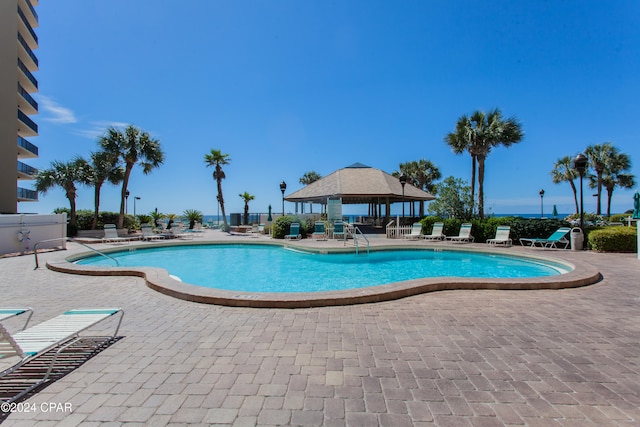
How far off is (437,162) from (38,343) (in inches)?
1533

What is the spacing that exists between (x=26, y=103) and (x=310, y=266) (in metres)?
32.2

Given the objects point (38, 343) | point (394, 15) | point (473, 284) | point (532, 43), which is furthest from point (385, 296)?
point (532, 43)

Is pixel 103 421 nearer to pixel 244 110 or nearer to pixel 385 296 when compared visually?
pixel 385 296

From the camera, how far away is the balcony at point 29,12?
82.8 feet

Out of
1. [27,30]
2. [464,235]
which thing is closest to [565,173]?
[464,235]

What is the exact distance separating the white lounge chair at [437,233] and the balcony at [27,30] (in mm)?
37267

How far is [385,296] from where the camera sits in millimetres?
5035

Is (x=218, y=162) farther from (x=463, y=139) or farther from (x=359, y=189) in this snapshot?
(x=463, y=139)

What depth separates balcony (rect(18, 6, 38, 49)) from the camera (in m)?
24.7

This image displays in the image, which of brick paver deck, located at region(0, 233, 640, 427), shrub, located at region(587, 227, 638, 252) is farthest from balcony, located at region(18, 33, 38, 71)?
shrub, located at region(587, 227, 638, 252)

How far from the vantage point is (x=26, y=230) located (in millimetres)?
11859

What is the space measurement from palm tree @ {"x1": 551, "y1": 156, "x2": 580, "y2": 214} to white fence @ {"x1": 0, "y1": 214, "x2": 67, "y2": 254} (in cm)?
4438

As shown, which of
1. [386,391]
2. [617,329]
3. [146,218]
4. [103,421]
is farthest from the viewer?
[146,218]

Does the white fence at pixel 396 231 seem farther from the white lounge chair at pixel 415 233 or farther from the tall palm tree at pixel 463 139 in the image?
the tall palm tree at pixel 463 139
